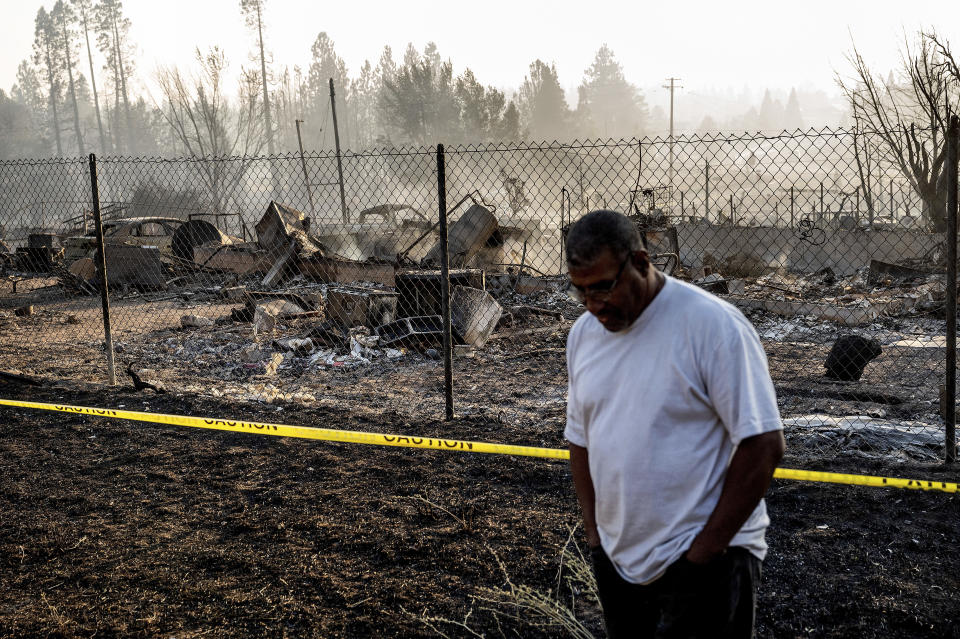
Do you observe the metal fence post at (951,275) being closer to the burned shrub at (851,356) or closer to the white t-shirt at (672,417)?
the burned shrub at (851,356)

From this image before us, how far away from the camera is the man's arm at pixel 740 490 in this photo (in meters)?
1.56

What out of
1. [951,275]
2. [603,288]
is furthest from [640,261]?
[951,275]

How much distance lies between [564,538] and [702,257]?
46.3 feet

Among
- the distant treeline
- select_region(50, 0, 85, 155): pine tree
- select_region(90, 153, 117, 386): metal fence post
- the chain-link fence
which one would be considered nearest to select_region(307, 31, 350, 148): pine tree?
the distant treeline

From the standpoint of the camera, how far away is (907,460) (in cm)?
450

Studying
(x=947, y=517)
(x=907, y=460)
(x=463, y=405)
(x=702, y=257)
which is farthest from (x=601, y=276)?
(x=702, y=257)

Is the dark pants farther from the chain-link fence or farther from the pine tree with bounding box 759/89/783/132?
the pine tree with bounding box 759/89/783/132

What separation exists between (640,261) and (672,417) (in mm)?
372

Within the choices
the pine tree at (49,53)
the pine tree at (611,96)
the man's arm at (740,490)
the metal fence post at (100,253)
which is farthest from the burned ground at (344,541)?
the pine tree at (611,96)

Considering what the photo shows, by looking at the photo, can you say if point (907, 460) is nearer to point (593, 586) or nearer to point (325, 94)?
point (593, 586)

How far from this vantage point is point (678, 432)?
163 cm

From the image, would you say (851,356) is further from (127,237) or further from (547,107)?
(547,107)

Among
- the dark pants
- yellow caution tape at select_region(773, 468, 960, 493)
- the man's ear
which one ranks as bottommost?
yellow caution tape at select_region(773, 468, 960, 493)

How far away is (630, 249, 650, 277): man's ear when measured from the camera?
1.66 meters
